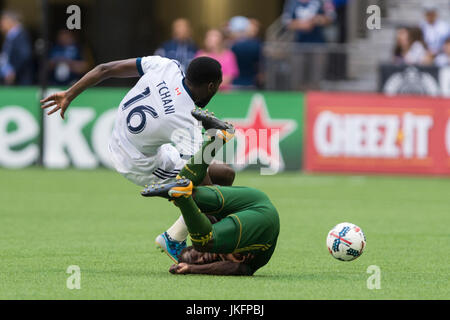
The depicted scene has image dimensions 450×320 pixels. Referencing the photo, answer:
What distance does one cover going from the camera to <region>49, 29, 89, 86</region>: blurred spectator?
2192cm

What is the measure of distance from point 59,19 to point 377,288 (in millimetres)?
25317

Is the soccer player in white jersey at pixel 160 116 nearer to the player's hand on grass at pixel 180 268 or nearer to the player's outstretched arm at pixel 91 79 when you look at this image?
the player's outstretched arm at pixel 91 79

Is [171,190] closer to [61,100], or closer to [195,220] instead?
[195,220]

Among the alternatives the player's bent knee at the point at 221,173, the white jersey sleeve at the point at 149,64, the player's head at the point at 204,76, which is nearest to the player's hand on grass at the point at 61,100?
the white jersey sleeve at the point at 149,64

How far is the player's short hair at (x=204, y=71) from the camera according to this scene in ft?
26.3

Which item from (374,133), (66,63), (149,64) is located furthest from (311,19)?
(149,64)

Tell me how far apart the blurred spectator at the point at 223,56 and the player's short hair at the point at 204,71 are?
11.7 metres

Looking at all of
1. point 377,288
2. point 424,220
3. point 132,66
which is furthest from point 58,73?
point 377,288

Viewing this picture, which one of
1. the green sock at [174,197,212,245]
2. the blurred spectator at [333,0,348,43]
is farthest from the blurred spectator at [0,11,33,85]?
the green sock at [174,197,212,245]

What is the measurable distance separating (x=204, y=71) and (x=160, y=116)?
1.81ft

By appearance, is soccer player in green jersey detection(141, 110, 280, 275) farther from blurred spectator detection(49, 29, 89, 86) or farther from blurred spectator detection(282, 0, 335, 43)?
blurred spectator detection(49, 29, 89, 86)

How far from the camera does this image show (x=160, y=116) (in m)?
8.22
